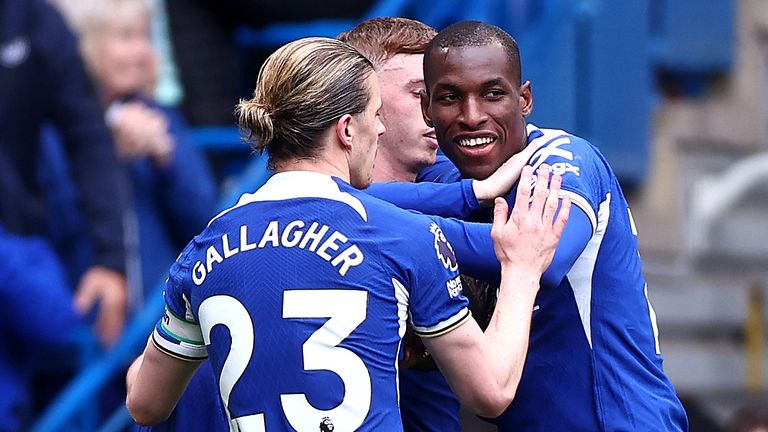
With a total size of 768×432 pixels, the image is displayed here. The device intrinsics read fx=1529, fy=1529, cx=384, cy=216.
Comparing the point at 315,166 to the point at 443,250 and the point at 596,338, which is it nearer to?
the point at 443,250

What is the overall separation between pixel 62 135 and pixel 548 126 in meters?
2.44

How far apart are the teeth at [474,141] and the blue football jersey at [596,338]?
0.13 meters

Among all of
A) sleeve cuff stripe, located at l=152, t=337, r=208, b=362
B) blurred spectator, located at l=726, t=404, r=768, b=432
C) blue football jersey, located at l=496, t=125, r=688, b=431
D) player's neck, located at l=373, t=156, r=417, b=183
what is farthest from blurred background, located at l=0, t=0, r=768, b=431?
blue football jersey, located at l=496, t=125, r=688, b=431

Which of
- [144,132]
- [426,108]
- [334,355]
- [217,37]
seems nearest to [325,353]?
[334,355]

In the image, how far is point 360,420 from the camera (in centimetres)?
320

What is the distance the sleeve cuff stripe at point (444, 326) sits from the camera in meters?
3.26

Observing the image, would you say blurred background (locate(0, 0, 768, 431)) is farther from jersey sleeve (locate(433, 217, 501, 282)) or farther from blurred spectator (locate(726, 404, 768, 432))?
jersey sleeve (locate(433, 217, 501, 282))

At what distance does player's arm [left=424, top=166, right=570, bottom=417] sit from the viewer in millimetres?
3270

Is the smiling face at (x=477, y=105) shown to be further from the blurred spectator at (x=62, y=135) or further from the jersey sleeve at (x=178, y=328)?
the blurred spectator at (x=62, y=135)

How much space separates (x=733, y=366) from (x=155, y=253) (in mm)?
3770

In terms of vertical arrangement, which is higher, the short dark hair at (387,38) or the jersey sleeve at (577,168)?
the short dark hair at (387,38)

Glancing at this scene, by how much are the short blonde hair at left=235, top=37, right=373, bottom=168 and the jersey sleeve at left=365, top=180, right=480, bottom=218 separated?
467mm

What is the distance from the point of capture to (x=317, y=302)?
322cm

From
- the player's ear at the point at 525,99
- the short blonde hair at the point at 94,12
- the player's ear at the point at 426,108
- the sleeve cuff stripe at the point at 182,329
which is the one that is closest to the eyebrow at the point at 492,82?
the player's ear at the point at 525,99
